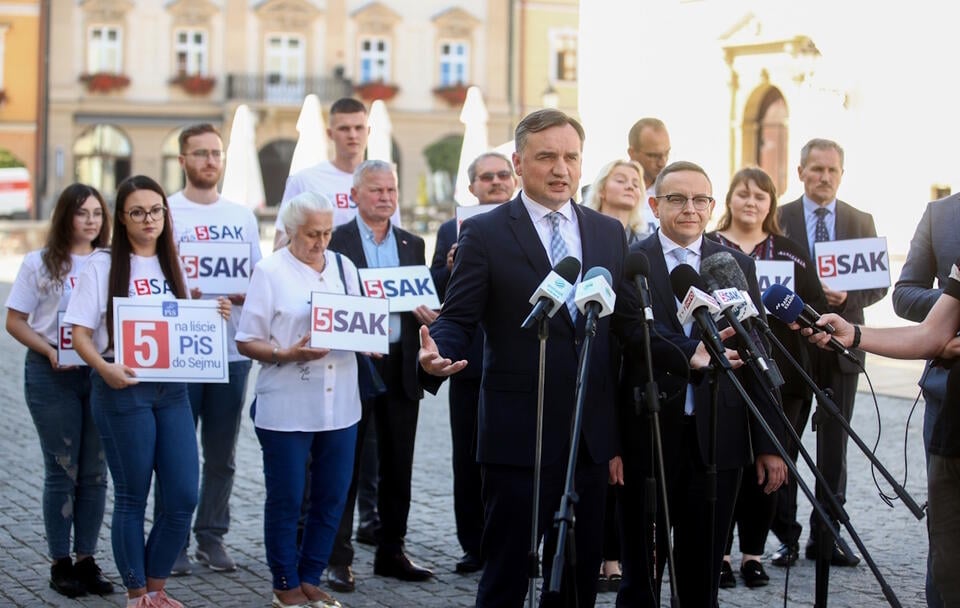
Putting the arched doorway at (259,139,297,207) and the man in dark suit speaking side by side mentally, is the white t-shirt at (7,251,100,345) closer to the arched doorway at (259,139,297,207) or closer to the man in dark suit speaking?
the man in dark suit speaking

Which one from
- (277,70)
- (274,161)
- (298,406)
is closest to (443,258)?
(298,406)

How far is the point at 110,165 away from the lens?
2290 inches

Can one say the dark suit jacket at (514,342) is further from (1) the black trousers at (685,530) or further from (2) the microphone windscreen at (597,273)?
(1) the black trousers at (685,530)

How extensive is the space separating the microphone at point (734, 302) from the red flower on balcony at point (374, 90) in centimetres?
5477

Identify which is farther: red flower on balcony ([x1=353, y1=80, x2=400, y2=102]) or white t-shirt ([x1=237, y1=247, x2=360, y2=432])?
red flower on balcony ([x1=353, y1=80, x2=400, y2=102])

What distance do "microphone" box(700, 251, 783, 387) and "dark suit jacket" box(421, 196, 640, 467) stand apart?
48 centimetres

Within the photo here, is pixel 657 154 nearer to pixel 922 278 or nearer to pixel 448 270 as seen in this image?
pixel 448 270

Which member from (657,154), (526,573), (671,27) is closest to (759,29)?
(671,27)

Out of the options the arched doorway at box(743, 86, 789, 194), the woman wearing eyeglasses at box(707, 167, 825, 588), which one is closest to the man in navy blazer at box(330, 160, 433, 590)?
the woman wearing eyeglasses at box(707, 167, 825, 588)

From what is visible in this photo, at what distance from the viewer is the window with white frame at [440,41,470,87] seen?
202ft

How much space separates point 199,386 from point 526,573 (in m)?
3.26

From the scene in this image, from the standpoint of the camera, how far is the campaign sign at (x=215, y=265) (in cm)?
815

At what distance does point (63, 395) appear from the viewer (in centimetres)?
775

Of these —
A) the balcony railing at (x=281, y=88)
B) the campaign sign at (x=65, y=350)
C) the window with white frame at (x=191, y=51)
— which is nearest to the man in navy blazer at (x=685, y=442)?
the campaign sign at (x=65, y=350)
